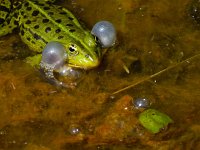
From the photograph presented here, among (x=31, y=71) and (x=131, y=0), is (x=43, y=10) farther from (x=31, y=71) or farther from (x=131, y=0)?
(x=131, y=0)

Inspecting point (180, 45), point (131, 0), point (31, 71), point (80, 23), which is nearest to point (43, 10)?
point (80, 23)

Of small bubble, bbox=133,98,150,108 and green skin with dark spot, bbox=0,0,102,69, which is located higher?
green skin with dark spot, bbox=0,0,102,69

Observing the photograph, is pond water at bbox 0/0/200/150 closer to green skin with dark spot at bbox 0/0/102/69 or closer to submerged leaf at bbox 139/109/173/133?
submerged leaf at bbox 139/109/173/133

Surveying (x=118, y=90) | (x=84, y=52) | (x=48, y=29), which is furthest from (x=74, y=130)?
(x=48, y=29)

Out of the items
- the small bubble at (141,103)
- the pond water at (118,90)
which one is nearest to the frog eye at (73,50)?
the pond water at (118,90)

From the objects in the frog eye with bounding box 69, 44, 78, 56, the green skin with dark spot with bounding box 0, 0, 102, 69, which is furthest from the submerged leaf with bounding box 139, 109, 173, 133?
the frog eye with bounding box 69, 44, 78, 56

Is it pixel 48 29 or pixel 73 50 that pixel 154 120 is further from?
pixel 48 29
